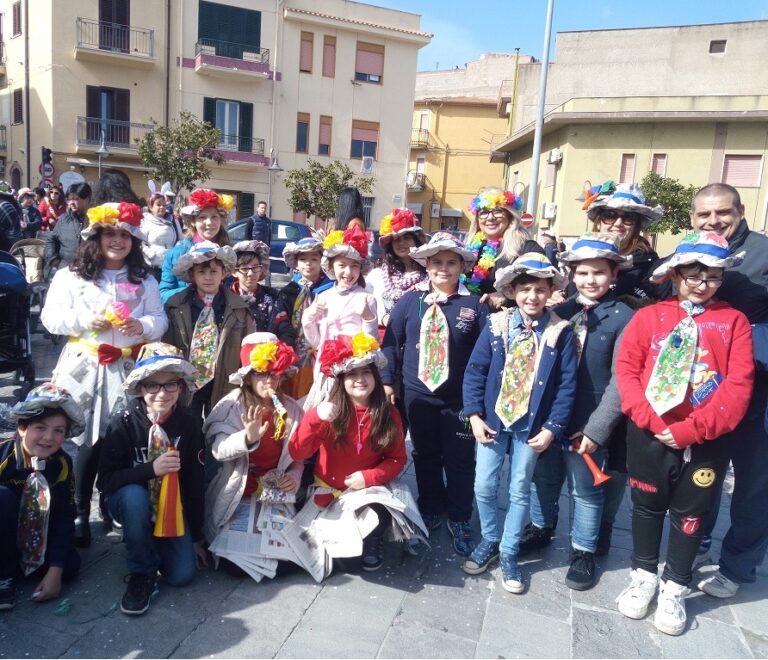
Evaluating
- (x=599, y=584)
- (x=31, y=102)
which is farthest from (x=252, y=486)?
(x=31, y=102)

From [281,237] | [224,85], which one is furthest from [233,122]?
[281,237]

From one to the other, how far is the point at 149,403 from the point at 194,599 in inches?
38.0

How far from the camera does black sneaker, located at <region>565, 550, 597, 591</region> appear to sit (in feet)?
10.4

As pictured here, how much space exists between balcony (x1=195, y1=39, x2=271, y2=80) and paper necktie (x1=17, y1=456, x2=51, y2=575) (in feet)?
76.5

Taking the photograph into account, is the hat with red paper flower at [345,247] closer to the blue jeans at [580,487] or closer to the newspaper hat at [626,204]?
the newspaper hat at [626,204]

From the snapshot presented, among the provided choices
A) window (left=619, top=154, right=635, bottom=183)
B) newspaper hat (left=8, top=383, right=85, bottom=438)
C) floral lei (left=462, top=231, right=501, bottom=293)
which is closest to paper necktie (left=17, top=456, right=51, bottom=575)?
newspaper hat (left=8, top=383, right=85, bottom=438)

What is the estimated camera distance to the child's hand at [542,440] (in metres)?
3.02

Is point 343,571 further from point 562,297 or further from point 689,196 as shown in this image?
point 689,196

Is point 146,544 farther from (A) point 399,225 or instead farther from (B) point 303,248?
(A) point 399,225

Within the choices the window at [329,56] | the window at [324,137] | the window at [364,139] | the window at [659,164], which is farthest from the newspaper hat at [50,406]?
the window at [329,56]

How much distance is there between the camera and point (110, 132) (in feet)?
73.5

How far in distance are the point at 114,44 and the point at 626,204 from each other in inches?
949

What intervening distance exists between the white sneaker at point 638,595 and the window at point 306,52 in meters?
25.6

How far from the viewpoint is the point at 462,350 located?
3.54 m
